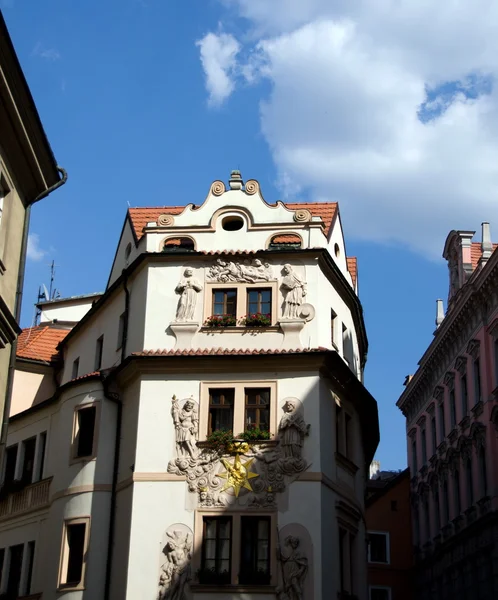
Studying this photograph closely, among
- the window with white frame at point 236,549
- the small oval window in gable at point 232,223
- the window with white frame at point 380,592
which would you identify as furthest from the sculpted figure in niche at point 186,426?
the window with white frame at point 380,592

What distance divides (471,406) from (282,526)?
2182cm

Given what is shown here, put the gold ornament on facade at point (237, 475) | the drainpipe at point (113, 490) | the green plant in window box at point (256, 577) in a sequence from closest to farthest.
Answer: the green plant in window box at point (256, 577), the gold ornament on facade at point (237, 475), the drainpipe at point (113, 490)

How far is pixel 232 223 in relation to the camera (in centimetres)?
3331

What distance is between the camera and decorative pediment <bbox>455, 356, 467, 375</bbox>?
49.6 metres

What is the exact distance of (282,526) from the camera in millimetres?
28266

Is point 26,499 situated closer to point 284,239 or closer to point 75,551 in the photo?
point 75,551

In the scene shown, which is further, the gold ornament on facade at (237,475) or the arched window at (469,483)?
the arched window at (469,483)

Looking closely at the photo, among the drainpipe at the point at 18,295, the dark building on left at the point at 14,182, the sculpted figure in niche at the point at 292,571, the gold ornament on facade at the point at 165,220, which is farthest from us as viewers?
the gold ornament on facade at the point at 165,220

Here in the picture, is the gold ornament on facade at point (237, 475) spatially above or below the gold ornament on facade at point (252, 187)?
below

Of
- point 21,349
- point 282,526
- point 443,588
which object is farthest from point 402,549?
point 282,526

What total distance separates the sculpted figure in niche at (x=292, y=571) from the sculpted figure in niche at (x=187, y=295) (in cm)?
806

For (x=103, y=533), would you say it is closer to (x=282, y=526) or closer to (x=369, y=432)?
(x=282, y=526)

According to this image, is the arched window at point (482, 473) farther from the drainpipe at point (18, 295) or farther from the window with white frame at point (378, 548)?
the drainpipe at point (18, 295)

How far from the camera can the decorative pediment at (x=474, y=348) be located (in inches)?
1848
